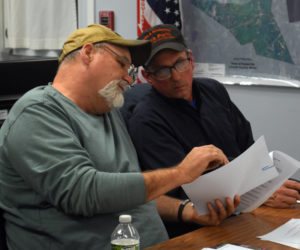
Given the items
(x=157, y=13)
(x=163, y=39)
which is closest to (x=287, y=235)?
(x=163, y=39)

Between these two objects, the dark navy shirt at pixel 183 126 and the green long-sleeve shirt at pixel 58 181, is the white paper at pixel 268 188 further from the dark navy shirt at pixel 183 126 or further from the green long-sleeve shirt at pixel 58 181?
the green long-sleeve shirt at pixel 58 181

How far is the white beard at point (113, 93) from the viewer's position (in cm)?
173

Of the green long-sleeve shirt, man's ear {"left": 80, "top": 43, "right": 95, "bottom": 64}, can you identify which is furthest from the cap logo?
the green long-sleeve shirt

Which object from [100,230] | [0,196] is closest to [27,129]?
[0,196]

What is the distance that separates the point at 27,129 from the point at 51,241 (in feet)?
1.17

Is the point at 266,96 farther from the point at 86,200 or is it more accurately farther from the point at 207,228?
the point at 86,200

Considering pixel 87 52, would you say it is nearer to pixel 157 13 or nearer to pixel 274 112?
pixel 274 112

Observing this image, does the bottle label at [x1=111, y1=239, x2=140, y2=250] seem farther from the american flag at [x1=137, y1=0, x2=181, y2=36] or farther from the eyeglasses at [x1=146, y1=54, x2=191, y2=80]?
the american flag at [x1=137, y1=0, x2=181, y2=36]

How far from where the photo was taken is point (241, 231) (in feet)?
Answer: 5.37

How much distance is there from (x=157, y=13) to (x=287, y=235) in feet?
6.89

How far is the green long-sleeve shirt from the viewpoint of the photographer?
145 centimetres

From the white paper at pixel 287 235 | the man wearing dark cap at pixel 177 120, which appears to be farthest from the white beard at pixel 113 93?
the white paper at pixel 287 235

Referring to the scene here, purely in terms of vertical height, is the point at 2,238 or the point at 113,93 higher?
the point at 113,93

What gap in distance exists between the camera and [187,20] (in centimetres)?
326
